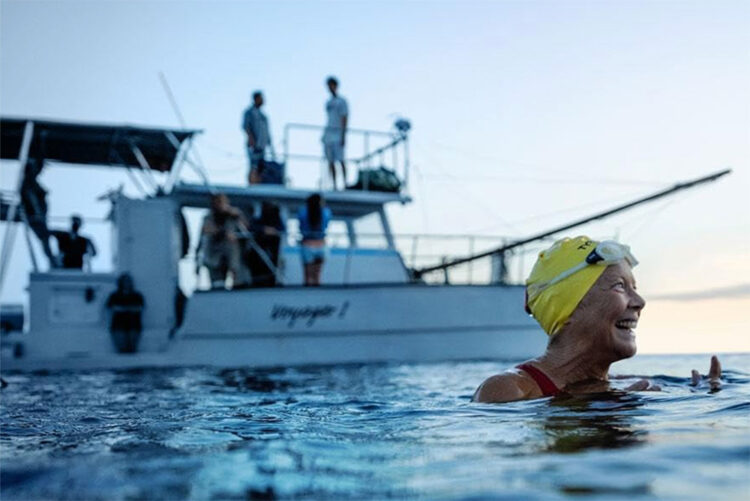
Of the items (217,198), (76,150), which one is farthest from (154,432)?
(76,150)

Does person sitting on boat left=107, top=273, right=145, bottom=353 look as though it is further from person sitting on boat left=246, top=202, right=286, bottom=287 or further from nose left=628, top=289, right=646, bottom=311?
nose left=628, top=289, right=646, bottom=311

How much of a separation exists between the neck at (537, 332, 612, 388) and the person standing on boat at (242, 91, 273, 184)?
9.44m

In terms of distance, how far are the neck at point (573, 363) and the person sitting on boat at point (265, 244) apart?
8.30 meters

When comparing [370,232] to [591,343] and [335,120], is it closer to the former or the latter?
[335,120]

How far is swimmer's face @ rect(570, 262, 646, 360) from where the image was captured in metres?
3.34

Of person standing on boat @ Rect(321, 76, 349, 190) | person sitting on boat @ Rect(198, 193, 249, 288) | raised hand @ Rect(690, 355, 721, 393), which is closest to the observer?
raised hand @ Rect(690, 355, 721, 393)

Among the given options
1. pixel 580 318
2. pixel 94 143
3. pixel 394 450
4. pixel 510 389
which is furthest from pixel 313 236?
pixel 394 450

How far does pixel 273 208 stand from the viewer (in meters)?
11.8

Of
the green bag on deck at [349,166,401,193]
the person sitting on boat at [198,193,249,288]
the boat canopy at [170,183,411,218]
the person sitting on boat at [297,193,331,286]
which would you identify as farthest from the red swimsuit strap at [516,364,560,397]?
the green bag on deck at [349,166,401,193]

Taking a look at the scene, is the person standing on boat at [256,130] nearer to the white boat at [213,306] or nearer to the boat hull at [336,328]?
the white boat at [213,306]

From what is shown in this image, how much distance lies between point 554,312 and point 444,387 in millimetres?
2730

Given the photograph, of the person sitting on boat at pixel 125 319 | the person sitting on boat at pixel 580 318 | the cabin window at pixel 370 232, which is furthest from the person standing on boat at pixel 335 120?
the person sitting on boat at pixel 580 318

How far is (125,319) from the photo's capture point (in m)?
11.2

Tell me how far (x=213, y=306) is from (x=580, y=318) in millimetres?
8481
